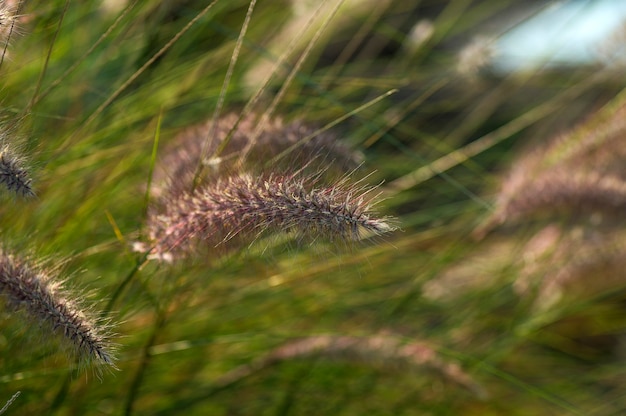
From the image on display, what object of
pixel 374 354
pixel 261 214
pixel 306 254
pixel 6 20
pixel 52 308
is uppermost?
pixel 6 20

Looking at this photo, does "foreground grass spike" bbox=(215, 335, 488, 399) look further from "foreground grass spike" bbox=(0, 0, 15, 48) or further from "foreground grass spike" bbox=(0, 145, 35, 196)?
"foreground grass spike" bbox=(0, 0, 15, 48)

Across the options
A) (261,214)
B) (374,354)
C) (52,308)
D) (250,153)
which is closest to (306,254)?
(374,354)

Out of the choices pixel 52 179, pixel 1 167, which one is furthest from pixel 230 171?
pixel 52 179

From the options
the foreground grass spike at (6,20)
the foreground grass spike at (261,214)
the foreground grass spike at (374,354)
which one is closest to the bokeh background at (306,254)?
the foreground grass spike at (374,354)

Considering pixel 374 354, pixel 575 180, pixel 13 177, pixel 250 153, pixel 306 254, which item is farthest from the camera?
pixel 306 254

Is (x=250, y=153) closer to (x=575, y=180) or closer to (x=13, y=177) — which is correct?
(x=13, y=177)

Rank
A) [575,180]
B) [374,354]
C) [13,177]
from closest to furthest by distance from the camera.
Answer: [13,177] < [374,354] < [575,180]
